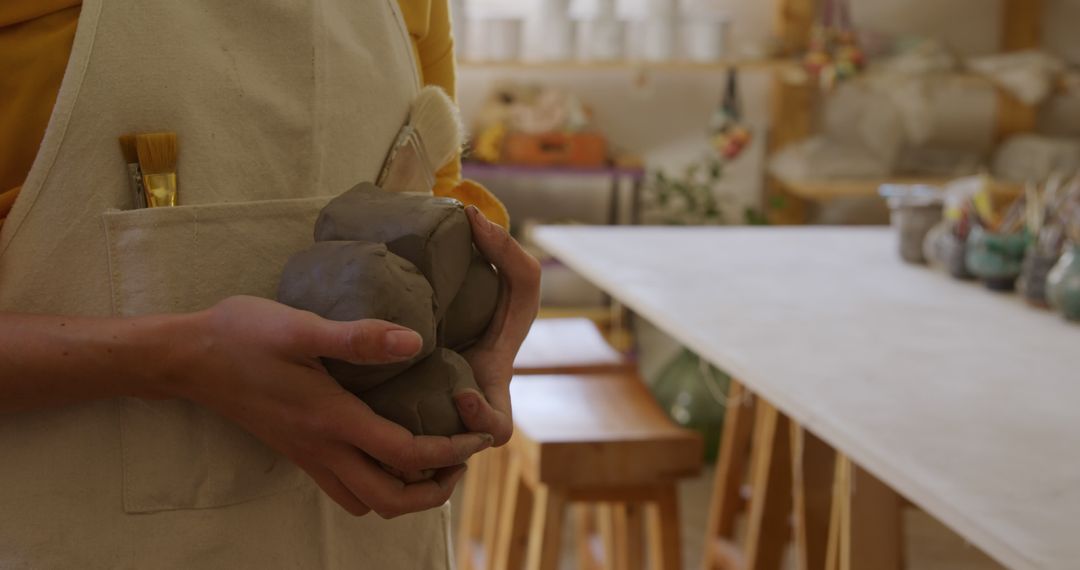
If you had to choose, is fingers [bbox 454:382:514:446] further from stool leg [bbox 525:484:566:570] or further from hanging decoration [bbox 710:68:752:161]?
hanging decoration [bbox 710:68:752:161]

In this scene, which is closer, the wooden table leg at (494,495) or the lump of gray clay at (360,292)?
the lump of gray clay at (360,292)

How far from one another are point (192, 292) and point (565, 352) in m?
1.73

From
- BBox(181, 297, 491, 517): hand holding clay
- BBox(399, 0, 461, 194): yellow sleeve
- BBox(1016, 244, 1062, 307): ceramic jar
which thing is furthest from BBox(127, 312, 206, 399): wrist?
BBox(1016, 244, 1062, 307): ceramic jar

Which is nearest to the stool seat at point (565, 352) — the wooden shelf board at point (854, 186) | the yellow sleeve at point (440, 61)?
the yellow sleeve at point (440, 61)

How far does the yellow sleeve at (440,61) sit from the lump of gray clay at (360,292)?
28cm

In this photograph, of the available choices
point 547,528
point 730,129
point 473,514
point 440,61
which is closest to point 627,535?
point 547,528

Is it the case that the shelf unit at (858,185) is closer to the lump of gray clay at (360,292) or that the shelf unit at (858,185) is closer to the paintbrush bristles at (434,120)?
the paintbrush bristles at (434,120)

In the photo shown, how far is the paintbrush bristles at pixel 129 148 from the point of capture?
0.80 metres

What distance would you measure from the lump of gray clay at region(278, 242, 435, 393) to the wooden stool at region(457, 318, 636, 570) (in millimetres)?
1509

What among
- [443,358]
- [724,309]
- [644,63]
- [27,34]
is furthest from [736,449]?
[27,34]

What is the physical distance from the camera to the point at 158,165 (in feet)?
2.66

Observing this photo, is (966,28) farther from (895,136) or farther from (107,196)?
(107,196)

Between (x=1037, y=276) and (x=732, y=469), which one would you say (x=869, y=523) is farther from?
(x=732, y=469)

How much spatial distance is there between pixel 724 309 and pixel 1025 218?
0.72 metres
